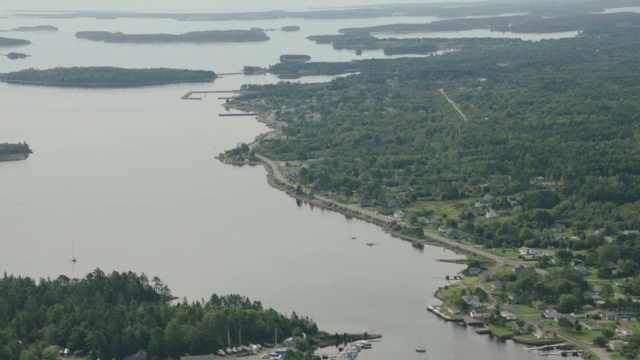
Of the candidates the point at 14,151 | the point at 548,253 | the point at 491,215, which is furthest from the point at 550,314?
the point at 14,151

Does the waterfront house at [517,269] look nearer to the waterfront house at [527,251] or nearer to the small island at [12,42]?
the waterfront house at [527,251]

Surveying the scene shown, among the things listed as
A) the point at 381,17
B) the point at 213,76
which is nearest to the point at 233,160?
the point at 213,76

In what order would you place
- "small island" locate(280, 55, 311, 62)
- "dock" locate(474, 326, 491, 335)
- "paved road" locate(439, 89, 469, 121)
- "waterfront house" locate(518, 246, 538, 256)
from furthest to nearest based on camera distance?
1. "small island" locate(280, 55, 311, 62)
2. "paved road" locate(439, 89, 469, 121)
3. "waterfront house" locate(518, 246, 538, 256)
4. "dock" locate(474, 326, 491, 335)

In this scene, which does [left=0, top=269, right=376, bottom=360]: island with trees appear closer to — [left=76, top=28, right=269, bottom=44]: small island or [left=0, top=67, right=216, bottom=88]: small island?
[left=0, top=67, right=216, bottom=88]: small island

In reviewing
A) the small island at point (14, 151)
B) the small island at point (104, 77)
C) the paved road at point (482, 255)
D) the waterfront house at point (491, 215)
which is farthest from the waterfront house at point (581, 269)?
the small island at point (104, 77)

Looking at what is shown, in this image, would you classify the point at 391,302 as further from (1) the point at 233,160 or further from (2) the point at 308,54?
(2) the point at 308,54

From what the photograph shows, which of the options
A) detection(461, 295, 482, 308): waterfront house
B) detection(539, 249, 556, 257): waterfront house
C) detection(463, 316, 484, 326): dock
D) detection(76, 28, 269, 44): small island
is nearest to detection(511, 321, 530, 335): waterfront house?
detection(463, 316, 484, 326): dock

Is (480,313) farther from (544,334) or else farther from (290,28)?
(290,28)
